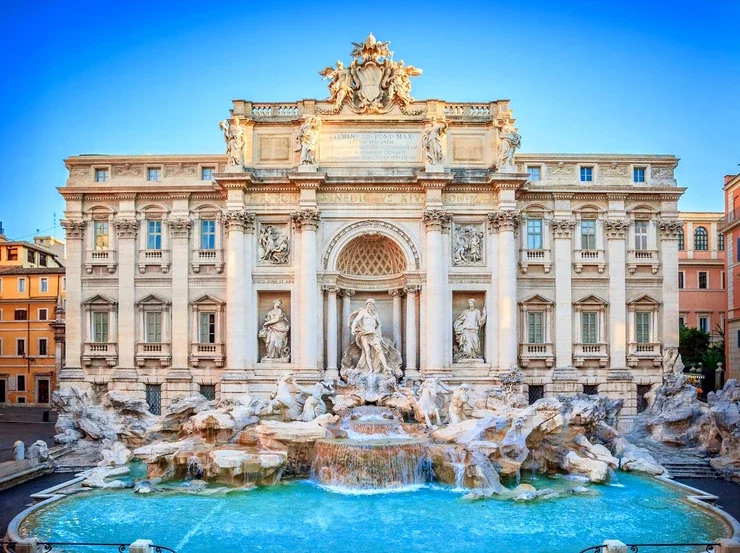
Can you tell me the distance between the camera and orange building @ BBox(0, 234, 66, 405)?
40.3 meters

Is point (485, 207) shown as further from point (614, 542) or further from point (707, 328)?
point (707, 328)

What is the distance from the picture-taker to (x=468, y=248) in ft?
86.5

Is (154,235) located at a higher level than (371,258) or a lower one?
higher

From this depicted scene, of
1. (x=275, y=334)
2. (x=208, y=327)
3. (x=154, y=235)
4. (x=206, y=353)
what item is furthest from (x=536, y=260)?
(x=154, y=235)

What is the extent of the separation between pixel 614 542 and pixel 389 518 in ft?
18.4

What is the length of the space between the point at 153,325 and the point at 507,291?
15098 mm

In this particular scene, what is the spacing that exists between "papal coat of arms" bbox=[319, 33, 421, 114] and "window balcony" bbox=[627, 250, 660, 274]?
11518mm

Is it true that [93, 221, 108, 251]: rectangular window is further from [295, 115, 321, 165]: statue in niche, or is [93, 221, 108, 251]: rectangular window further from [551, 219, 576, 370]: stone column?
[551, 219, 576, 370]: stone column

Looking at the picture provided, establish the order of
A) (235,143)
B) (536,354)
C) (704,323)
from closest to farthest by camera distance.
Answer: (235,143) → (536,354) → (704,323)

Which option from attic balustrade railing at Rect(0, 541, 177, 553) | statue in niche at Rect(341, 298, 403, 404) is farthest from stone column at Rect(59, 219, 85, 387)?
attic balustrade railing at Rect(0, 541, 177, 553)

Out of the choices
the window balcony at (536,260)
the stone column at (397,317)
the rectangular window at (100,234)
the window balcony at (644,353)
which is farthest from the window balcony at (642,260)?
the rectangular window at (100,234)

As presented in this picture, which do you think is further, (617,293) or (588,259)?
(588,259)

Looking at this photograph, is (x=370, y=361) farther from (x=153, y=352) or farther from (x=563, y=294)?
(x=153, y=352)

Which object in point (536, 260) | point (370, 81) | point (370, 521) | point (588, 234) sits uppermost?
point (370, 81)
